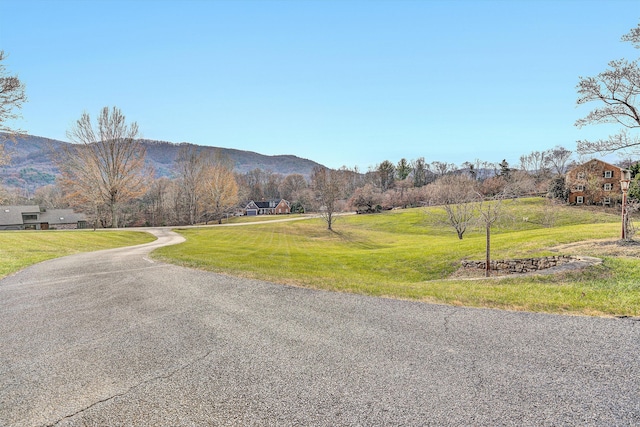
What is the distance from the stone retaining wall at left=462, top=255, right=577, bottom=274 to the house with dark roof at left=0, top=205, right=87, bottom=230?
70135mm

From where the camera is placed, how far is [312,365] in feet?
13.1

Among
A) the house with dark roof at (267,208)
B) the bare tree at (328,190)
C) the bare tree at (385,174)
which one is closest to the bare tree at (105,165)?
the bare tree at (328,190)

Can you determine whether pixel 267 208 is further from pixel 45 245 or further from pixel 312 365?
pixel 312 365

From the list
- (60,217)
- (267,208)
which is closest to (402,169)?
(267,208)

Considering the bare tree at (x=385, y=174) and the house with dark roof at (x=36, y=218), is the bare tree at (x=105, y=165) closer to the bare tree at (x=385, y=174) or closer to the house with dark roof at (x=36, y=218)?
the house with dark roof at (x=36, y=218)

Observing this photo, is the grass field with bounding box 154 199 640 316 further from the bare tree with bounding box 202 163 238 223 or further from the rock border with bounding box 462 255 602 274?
the bare tree with bounding box 202 163 238 223

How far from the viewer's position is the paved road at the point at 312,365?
3049 mm

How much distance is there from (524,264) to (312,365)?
11.4 m

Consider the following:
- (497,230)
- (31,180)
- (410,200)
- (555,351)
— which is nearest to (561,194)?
(497,230)

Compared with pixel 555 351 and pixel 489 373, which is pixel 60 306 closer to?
pixel 489 373

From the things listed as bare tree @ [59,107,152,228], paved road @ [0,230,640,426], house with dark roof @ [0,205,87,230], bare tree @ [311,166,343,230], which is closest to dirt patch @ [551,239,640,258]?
paved road @ [0,230,640,426]

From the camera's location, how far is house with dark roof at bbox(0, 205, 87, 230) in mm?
57281

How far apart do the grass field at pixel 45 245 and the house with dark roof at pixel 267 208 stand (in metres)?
58.7

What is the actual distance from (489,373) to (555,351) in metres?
1.29
